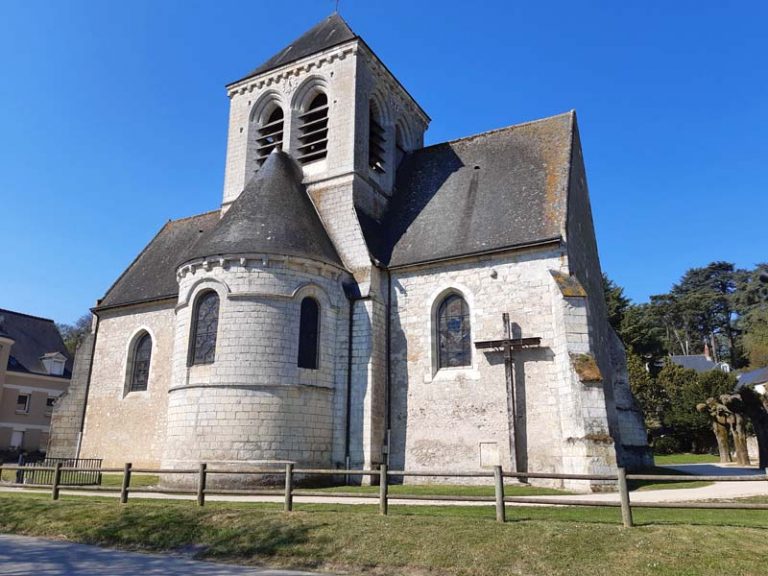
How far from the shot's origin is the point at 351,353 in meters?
16.9

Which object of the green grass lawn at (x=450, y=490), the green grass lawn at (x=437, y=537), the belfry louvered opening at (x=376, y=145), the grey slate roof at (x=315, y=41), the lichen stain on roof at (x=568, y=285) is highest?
the grey slate roof at (x=315, y=41)

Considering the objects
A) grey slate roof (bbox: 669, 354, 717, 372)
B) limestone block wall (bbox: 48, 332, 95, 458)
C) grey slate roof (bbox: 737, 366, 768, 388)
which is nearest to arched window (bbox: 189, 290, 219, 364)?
limestone block wall (bbox: 48, 332, 95, 458)

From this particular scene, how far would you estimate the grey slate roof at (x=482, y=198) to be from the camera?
55.2 feet

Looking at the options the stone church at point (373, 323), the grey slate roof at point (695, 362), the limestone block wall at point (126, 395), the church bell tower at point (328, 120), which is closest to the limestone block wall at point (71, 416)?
the stone church at point (373, 323)

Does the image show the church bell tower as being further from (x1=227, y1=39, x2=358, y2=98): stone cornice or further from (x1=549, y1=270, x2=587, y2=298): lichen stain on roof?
(x1=549, y1=270, x2=587, y2=298): lichen stain on roof

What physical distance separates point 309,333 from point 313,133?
27.3ft

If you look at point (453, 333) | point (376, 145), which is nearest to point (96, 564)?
point (453, 333)

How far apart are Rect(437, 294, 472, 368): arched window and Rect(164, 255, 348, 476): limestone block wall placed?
2836 mm

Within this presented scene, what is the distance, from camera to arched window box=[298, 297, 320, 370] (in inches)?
643

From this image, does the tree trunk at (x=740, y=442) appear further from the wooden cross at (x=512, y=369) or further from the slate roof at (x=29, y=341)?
the slate roof at (x=29, y=341)

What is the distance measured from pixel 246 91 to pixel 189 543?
1866 cm

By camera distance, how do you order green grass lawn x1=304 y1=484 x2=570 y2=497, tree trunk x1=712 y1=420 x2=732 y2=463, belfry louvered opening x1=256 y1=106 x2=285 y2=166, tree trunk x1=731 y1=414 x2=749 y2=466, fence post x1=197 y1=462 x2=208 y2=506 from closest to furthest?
fence post x1=197 y1=462 x2=208 y2=506 < green grass lawn x1=304 y1=484 x2=570 y2=497 < belfry louvered opening x1=256 y1=106 x2=285 y2=166 < tree trunk x1=731 y1=414 x2=749 y2=466 < tree trunk x1=712 y1=420 x2=732 y2=463

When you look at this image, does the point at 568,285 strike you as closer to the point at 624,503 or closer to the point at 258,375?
the point at 624,503

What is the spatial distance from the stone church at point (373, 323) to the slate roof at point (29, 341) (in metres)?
17.3
